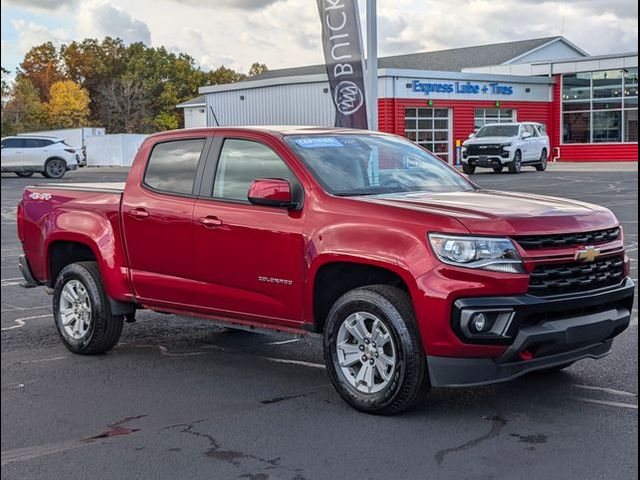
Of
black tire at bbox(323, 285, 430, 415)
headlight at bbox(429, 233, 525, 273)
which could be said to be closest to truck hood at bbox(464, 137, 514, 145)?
black tire at bbox(323, 285, 430, 415)

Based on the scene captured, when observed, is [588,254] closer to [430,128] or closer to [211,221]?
[211,221]

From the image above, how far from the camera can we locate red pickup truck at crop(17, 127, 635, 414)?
17.2 ft

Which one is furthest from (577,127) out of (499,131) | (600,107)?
(499,131)

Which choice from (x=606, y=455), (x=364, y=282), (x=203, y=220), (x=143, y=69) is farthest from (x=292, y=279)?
(x=143, y=69)

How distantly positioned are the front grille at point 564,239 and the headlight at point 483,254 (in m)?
0.11

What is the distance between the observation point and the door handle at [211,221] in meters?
6.35

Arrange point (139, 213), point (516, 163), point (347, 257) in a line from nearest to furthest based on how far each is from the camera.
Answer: point (347, 257) → point (139, 213) → point (516, 163)

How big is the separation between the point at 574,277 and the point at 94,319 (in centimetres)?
365

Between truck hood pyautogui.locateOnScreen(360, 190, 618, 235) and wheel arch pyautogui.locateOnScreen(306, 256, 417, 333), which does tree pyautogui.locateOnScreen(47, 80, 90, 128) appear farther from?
truck hood pyautogui.locateOnScreen(360, 190, 618, 235)

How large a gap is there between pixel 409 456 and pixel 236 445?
95cm

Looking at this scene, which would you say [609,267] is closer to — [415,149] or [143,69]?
[415,149]

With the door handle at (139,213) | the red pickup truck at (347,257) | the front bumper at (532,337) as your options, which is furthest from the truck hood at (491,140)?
the front bumper at (532,337)

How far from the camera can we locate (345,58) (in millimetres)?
13430

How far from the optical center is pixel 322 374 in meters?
6.63
